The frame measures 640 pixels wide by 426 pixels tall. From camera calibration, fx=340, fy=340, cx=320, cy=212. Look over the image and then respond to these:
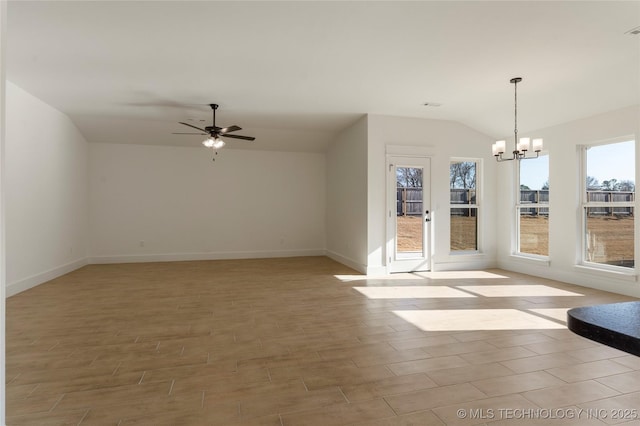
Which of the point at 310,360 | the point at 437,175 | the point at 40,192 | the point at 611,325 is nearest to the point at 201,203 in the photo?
the point at 40,192

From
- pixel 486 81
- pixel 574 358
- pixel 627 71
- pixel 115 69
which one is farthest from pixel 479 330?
pixel 115 69

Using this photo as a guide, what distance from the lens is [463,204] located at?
7.01 metres

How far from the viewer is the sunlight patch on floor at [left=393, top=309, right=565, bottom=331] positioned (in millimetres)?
3424

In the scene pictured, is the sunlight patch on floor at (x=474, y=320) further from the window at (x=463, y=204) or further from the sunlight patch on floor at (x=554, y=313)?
the window at (x=463, y=204)

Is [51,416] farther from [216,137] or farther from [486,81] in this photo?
[486,81]

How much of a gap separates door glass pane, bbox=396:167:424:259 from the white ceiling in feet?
3.85

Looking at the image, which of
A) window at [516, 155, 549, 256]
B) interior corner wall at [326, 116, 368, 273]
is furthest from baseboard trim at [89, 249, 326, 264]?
window at [516, 155, 549, 256]

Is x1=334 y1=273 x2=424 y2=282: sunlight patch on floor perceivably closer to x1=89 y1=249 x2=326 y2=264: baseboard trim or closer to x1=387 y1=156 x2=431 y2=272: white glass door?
x1=387 y1=156 x2=431 y2=272: white glass door

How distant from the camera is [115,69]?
421 centimetres

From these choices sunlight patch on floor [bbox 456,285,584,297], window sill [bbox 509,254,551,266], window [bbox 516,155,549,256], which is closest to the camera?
sunlight patch on floor [bbox 456,285,584,297]

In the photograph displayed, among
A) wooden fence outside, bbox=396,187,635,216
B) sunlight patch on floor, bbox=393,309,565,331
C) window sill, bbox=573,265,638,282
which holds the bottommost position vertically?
sunlight patch on floor, bbox=393,309,565,331

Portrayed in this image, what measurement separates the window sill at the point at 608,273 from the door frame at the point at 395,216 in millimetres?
2348

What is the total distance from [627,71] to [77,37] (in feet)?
20.4

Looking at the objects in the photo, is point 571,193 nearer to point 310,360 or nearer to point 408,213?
point 408,213
